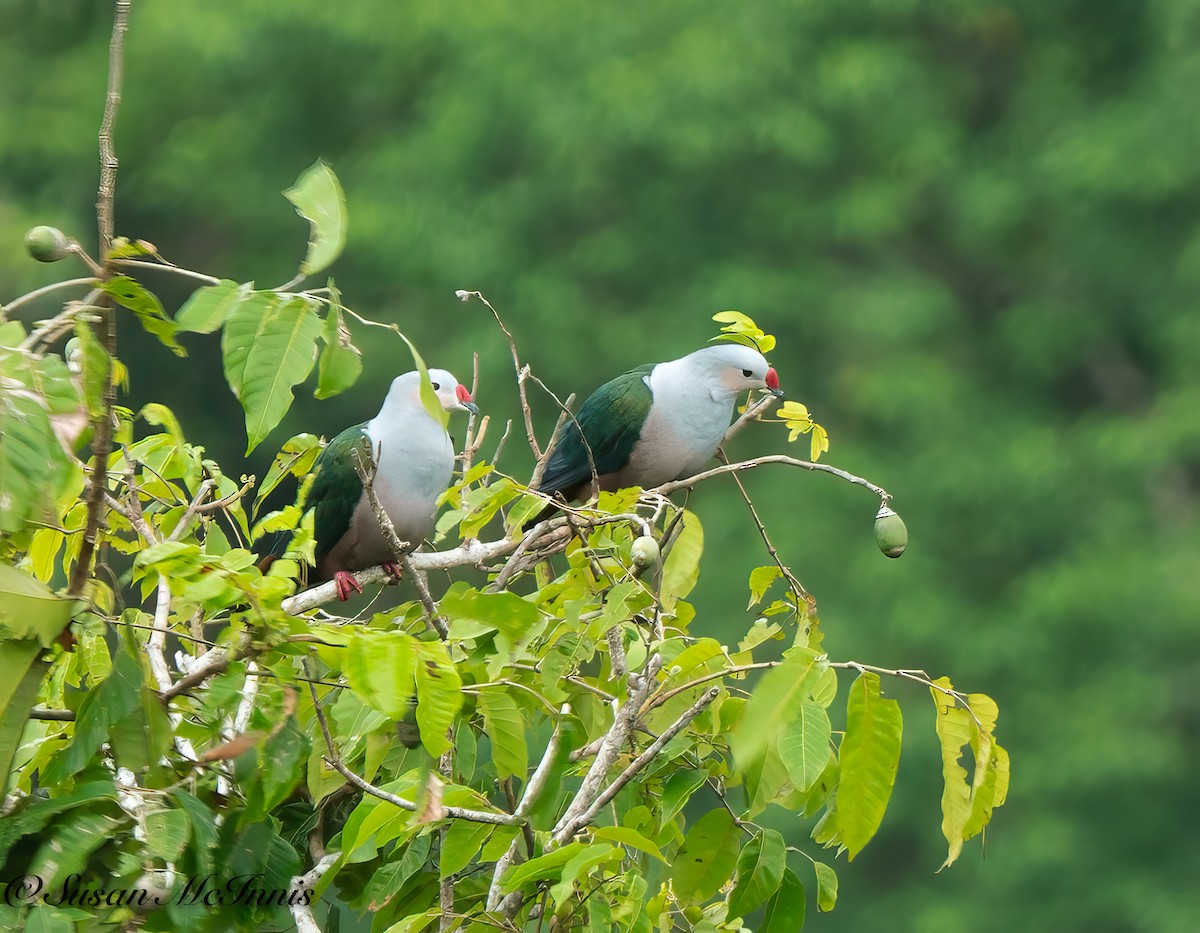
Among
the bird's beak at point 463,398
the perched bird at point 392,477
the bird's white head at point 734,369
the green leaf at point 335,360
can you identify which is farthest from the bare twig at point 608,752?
the bird's white head at point 734,369

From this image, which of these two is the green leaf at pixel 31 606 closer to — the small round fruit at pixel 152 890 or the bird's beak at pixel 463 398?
the small round fruit at pixel 152 890

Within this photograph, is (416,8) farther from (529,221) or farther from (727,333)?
(727,333)

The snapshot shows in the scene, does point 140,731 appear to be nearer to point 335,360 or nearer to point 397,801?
point 397,801

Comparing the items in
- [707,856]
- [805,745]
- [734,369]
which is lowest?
[734,369]

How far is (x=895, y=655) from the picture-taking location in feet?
29.4

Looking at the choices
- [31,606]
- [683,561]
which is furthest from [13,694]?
[683,561]

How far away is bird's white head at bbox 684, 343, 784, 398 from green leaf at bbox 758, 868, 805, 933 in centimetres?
184

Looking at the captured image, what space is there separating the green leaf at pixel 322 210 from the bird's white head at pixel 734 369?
2.10 meters

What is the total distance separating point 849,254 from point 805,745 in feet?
29.8

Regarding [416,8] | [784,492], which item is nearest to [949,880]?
[784,492]

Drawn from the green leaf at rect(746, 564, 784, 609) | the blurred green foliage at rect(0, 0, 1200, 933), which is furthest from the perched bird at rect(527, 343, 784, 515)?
the blurred green foliage at rect(0, 0, 1200, 933)

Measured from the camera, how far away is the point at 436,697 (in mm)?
1408

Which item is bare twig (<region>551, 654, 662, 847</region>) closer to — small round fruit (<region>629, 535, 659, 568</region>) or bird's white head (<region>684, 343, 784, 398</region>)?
small round fruit (<region>629, 535, 659, 568</region>)

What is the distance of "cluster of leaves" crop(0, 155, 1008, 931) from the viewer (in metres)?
1.40
